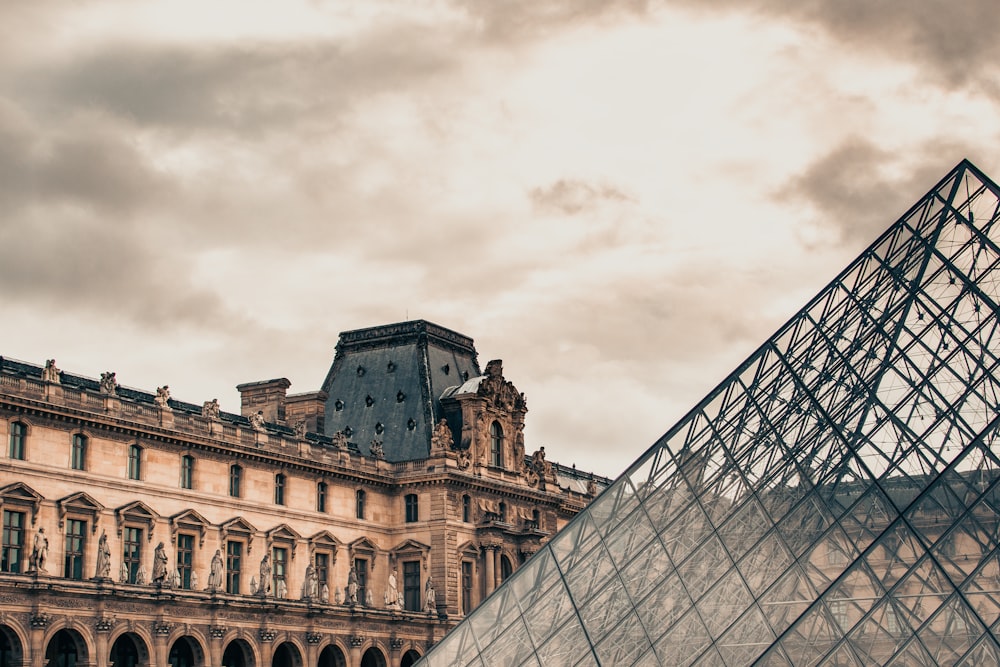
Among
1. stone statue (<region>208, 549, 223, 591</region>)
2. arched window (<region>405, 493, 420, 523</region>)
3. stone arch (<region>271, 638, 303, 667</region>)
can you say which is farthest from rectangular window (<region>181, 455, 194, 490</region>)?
arched window (<region>405, 493, 420, 523</region>)

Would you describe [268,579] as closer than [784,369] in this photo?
No

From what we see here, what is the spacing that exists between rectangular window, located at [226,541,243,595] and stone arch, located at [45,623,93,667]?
7753 millimetres

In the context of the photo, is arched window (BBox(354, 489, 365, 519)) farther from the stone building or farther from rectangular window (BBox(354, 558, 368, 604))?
rectangular window (BBox(354, 558, 368, 604))

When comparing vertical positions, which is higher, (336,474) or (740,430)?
(336,474)

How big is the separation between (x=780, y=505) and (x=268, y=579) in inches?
931

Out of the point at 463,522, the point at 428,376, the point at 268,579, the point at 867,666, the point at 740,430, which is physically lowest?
Answer: the point at 867,666

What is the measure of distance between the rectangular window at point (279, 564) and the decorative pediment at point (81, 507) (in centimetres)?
867

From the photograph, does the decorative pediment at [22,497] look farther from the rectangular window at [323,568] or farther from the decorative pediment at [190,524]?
the rectangular window at [323,568]

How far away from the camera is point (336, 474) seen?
55.5 meters

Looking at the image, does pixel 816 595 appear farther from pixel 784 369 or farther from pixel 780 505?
pixel 784 369

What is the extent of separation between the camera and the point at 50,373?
1703 inches

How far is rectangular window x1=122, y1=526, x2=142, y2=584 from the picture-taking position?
1790 inches

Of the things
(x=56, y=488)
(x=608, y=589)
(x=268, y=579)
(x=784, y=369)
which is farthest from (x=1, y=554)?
(x=784, y=369)

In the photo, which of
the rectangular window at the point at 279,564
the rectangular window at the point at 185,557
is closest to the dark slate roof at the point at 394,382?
the rectangular window at the point at 279,564
